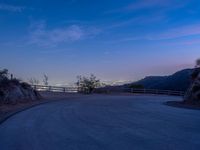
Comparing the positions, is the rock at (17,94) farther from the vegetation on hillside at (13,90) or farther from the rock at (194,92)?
the rock at (194,92)

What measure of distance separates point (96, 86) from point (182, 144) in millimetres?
38758

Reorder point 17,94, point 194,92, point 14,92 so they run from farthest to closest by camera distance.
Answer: point 194,92 < point 17,94 < point 14,92

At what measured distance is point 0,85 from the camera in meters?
21.8

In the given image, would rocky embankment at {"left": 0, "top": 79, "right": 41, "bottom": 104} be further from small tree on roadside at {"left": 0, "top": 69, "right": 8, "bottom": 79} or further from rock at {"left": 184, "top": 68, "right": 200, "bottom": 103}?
rock at {"left": 184, "top": 68, "right": 200, "bottom": 103}

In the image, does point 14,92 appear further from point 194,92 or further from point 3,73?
point 194,92

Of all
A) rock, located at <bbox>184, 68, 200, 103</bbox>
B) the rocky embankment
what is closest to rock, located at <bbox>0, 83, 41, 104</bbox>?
the rocky embankment

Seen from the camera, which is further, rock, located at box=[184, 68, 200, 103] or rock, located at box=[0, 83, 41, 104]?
rock, located at box=[184, 68, 200, 103]

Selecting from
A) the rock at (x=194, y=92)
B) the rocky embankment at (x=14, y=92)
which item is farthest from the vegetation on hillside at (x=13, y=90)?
the rock at (x=194, y=92)

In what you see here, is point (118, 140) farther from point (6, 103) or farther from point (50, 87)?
point (50, 87)

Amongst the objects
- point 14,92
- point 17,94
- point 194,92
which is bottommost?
point 194,92

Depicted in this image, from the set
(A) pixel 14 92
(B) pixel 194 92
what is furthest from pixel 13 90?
(B) pixel 194 92

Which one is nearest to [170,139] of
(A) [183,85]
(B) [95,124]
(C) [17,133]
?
(B) [95,124]

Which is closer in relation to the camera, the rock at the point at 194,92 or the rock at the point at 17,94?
the rock at the point at 17,94

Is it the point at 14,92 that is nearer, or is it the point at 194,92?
the point at 14,92
